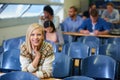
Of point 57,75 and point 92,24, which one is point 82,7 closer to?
point 92,24

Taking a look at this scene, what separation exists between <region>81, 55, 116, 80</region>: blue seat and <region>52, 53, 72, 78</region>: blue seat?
0.72 ft

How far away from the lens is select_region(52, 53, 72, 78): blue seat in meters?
3.83

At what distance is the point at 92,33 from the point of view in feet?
22.7

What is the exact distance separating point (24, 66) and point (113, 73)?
125 centimetres

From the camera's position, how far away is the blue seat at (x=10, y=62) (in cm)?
405

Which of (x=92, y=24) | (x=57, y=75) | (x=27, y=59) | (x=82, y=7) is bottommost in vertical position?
(x=57, y=75)

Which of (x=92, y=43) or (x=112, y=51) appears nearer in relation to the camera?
(x=112, y=51)

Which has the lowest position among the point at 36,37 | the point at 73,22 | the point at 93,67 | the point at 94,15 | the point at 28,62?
the point at 93,67

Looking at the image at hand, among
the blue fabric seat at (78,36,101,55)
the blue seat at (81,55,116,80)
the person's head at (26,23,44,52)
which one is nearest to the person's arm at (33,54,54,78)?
the person's head at (26,23,44,52)

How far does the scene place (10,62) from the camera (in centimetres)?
411

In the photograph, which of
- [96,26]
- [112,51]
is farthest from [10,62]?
[96,26]

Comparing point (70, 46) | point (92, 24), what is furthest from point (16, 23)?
point (70, 46)

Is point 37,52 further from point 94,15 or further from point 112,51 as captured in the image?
point 94,15

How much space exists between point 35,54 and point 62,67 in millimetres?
648
